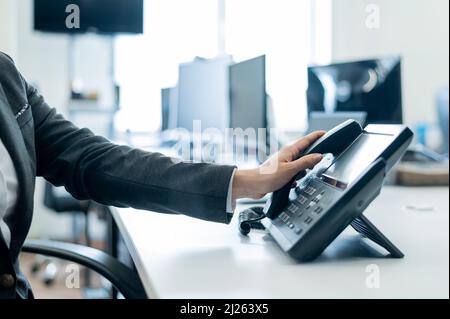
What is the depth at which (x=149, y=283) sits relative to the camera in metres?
0.58

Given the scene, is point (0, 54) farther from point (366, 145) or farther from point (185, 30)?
point (185, 30)

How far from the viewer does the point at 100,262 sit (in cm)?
85

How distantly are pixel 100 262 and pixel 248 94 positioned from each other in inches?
34.5

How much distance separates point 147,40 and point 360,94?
1.83 meters

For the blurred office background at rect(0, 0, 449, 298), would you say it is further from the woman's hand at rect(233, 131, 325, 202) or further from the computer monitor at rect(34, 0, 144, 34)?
the woman's hand at rect(233, 131, 325, 202)

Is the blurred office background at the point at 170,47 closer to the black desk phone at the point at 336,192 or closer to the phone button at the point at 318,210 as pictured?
the black desk phone at the point at 336,192

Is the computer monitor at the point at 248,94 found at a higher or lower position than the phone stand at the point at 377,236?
higher

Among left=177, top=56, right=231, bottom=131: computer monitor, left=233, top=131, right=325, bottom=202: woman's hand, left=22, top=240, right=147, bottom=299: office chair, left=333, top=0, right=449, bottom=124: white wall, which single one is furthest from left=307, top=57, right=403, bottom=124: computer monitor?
left=333, top=0, right=449, bottom=124: white wall

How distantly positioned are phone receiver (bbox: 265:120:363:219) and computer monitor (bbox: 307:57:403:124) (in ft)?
3.35

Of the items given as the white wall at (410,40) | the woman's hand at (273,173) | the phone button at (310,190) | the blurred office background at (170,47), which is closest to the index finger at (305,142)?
the woman's hand at (273,173)

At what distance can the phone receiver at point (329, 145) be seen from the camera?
745 mm

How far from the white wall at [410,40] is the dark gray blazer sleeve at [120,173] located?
2.74 meters
